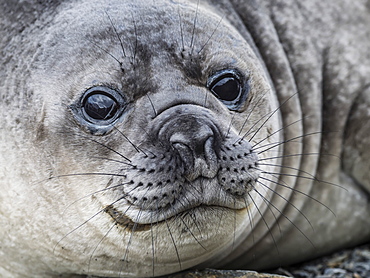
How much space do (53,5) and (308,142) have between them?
1.87 m

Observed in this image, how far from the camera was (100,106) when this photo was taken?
286 centimetres

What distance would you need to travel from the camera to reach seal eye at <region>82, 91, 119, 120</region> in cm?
286

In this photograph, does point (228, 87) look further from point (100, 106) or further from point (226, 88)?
point (100, 106)

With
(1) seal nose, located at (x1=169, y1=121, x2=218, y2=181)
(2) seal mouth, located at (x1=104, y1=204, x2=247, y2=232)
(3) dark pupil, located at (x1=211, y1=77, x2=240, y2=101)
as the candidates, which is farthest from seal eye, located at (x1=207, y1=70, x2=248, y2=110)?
(2) seal mouth, located at (x1=104, y1=204, x2=247, y2=232)

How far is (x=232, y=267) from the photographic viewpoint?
3842 millimetres

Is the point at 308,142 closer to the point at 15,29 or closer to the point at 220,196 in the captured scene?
the point at 220,196

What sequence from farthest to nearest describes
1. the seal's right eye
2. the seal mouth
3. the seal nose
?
the seal's right eye → the seal mouth → the seal nose

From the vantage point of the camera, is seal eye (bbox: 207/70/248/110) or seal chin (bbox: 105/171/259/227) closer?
seal chin (bbox: 105/171/259/227)

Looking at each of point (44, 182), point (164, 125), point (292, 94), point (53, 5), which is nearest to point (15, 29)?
point (53, 5)

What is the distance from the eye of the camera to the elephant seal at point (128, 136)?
270 cm

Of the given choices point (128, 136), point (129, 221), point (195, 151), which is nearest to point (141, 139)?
point (128, 136)

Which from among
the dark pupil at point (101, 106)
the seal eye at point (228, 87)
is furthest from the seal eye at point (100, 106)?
the seal eye at point (228, 87)

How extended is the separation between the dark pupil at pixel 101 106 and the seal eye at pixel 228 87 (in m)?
0.52

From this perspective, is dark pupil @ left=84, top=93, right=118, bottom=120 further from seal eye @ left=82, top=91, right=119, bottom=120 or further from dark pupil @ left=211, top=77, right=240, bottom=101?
dark pupil @ left=211, top=77, right=240, bottom=101
